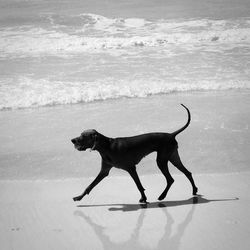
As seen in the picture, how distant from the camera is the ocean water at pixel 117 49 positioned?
1109cm

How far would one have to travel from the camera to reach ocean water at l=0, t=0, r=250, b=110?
1109 cm

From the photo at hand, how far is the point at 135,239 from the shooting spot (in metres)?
4.00

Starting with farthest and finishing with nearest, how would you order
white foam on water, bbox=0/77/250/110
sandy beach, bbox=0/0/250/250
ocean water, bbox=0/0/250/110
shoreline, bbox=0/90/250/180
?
ocean water, bbox=0/0/250/110
white foam on water, bbox=0/77/250/110
shoreline, bbox=0/90/250/180
sandy beach, bbox=0/0/250/250

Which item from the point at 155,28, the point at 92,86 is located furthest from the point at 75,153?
the point at 155,28

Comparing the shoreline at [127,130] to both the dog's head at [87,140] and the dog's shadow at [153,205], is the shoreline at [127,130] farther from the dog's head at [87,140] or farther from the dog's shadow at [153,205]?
the dog's head at [87,140]

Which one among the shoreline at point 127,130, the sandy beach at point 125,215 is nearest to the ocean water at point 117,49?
the shoreline at point 127,130

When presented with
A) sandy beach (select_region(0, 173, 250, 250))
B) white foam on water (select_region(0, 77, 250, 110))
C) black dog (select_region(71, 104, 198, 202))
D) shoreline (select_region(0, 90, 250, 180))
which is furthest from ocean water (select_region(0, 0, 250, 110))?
black dog (select_region(71, 104, 198, 202))

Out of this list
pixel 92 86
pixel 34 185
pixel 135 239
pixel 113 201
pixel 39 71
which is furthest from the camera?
pixel 39 71

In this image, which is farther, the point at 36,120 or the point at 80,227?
the point at 36,120

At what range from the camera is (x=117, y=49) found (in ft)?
56.1

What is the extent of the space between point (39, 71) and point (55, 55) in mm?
2821

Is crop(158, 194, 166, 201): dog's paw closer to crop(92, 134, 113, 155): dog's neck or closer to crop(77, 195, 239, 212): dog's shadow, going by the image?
crop(77, 195, 239, 212): dog's shadow

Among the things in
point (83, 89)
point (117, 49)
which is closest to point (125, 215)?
point (83, 89)

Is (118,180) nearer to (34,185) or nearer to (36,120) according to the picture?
(34,185)
